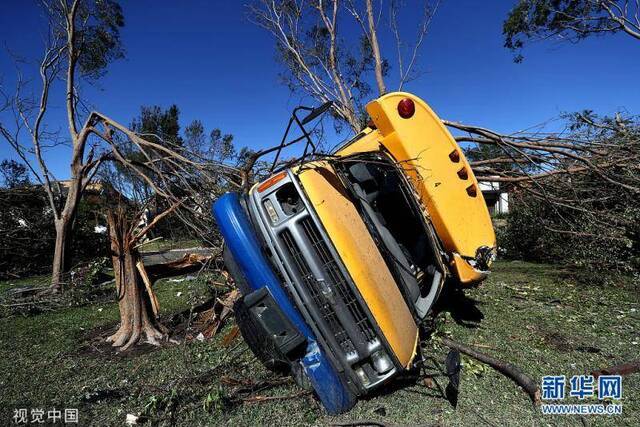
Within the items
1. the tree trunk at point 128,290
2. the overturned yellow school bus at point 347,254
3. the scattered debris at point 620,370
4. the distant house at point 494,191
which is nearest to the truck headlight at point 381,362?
the overturned yellow school bus at point 347,254

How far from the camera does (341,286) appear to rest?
2711 mm

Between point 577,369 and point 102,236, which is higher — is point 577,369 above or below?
below

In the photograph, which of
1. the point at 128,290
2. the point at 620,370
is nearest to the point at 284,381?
the point at 128,290

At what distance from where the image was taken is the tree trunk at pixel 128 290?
4500 mm

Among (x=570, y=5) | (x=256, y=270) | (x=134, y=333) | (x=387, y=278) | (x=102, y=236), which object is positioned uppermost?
(x=102, y=236)

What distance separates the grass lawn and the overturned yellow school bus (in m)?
0.32

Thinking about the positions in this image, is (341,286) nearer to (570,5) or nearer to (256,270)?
(256,270)

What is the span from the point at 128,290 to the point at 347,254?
313 cm

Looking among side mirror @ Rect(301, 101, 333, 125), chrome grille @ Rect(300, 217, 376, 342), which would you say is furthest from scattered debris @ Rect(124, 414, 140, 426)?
side mirror @ Rect(301, 101, 333, 125)

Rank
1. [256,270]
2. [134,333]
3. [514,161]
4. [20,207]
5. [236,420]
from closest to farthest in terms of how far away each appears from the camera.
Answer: [236,420]
[256,270]
[134,333]
[514,161]
[20,207]

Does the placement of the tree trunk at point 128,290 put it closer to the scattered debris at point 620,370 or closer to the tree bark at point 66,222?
the scattered debris at point 620,370

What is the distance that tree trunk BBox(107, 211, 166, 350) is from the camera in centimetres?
450

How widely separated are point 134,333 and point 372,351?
3.10 m

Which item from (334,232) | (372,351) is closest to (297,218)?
(334,232)
